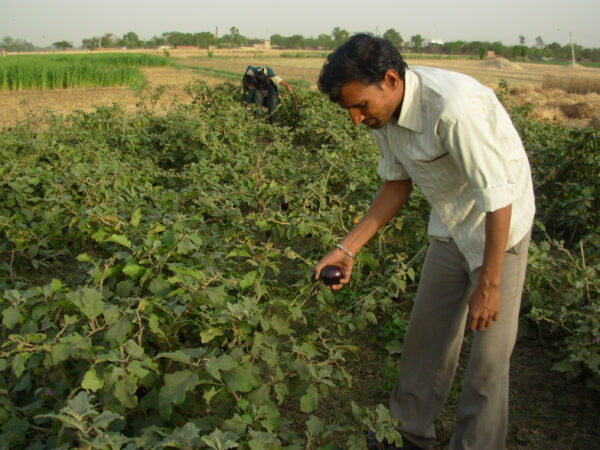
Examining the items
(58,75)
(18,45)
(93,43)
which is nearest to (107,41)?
(93,43)

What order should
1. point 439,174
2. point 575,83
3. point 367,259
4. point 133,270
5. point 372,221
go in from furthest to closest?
point 575,83, point 367,259, point 133,270, point 372,221, point 439,174

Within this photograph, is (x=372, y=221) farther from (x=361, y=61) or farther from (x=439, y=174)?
(x=361, y=61)

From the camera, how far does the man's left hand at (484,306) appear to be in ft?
5.40

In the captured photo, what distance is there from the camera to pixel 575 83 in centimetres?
1944

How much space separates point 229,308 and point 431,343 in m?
0.86

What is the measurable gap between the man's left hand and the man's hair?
777 millimetres

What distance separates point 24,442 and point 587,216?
3.85 m

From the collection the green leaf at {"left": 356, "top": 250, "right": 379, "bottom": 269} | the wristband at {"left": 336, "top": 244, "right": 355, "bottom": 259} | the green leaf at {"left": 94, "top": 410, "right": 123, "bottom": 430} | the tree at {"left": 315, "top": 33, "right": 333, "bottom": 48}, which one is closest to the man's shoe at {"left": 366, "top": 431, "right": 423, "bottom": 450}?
the wristband at {"left": 336, "top": 244, "right": 355, "bottom": 259}

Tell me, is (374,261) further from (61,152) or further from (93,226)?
(61,152)

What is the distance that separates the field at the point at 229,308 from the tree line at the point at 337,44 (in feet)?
195

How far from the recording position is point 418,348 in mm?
2084

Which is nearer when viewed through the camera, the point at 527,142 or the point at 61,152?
the point at 61,152

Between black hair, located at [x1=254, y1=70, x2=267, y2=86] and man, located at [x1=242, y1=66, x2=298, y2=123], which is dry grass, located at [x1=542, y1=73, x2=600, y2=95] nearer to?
man, located at [x1=242, y1=66, x2=298, y2=123]

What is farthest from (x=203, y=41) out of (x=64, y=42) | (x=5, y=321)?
(x=5, y=321)
